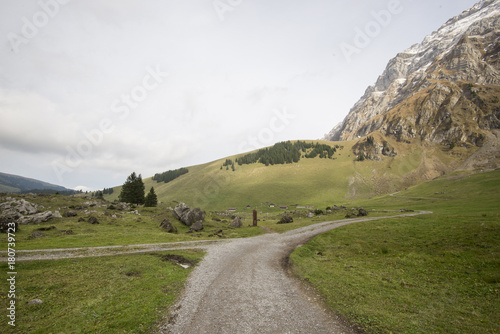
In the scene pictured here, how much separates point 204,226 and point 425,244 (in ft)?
127

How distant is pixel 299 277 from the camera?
1614 centimetres

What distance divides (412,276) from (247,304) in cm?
1355

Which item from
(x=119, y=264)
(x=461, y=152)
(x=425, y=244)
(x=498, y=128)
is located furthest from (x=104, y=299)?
(x=498, y=128)

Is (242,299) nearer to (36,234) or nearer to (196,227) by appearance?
(196,227)

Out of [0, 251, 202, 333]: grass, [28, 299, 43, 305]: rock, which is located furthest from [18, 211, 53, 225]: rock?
[28, 299, 43, 305]: rock

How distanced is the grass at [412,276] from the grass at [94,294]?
34.1ft

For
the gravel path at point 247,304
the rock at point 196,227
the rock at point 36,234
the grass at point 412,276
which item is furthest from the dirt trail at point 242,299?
the rock at point 196,227

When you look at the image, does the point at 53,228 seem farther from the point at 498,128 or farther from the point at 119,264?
the point at 498,128

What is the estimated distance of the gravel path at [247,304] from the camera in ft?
30.9

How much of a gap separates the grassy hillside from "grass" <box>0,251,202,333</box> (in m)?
100

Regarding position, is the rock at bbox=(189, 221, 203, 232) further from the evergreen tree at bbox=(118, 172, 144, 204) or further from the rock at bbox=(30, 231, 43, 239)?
the evergreen tree at bbox=(118, 172, 144, 204)

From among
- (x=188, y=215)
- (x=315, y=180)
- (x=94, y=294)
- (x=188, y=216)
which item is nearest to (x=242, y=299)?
(x=94, y=294)

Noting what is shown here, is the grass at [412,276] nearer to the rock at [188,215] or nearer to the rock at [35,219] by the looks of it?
the rock at [188,215]

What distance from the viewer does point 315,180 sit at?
147750 mm
